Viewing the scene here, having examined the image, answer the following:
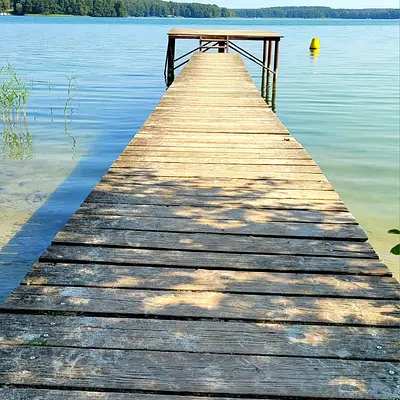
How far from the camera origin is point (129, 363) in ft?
6.63

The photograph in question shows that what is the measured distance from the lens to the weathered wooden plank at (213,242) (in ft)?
10.1

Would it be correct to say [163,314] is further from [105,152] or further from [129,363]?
[105,152]

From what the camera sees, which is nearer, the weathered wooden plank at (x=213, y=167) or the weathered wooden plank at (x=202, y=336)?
the weathered wooden plank at (x=202, y=336)

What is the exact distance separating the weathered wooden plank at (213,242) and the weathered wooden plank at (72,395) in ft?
4.15

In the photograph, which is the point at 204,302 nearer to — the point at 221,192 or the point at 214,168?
the point at 221,192

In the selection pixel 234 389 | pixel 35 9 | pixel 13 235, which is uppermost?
pixel 35 9

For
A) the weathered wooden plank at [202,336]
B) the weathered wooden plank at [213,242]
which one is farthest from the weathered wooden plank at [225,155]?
the weathered wooden plank at [202,336]

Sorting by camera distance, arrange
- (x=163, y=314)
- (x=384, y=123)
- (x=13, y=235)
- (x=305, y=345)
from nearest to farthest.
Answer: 1. (x=305, y=345)
2. (x=163, y=314)
3. (x=13, y=235)
4. (x=384, y=123)

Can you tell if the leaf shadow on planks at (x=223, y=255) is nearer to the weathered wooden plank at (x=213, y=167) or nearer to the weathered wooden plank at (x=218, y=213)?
the weathered wooden plank at (x=218, y=213)

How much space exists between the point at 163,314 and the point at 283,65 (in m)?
24.8

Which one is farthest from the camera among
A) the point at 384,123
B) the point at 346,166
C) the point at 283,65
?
the point at 283,65

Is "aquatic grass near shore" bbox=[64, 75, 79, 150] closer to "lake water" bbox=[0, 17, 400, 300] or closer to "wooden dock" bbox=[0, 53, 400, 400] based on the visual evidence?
"lake water" bbox=[0, 17, 400, 300]

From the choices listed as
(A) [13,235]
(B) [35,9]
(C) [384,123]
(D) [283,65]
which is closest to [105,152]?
(A) [13,235]

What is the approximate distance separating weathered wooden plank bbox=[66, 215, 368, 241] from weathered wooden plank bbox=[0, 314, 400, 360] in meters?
1.07
